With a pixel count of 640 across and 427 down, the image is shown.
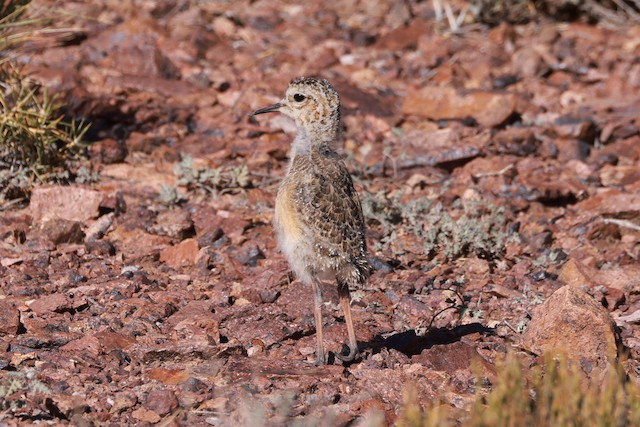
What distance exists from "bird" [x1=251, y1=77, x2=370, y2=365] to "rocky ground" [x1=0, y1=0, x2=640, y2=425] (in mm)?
503

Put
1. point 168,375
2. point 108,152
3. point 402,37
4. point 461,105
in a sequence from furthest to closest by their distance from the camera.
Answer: point 402,37 → point 461,105 → point 108,152 → point 168,375

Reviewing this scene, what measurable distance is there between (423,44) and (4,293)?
742cm

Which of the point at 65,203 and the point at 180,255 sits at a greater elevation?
the point at 65,203

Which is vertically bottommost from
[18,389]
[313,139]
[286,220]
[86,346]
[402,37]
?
[402,37]

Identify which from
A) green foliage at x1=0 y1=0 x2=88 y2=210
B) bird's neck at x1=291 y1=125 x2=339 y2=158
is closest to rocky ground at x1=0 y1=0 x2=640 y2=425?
green foliage at x1=0 y1=0 x2=88 y2=210

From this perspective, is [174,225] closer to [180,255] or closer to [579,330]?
[180,255]

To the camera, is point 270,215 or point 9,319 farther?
point 270,215

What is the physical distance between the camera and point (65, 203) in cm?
777

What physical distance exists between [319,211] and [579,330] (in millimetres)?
1757

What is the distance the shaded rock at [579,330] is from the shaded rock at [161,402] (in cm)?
228

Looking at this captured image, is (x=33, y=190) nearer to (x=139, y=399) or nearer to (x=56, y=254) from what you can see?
(x=56, y=254)

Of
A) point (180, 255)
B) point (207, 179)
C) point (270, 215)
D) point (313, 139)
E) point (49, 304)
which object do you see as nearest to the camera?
point (313, 139)

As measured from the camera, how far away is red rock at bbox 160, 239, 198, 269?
23.7ft

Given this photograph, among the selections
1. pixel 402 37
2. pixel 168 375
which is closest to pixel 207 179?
pixel 168 375
